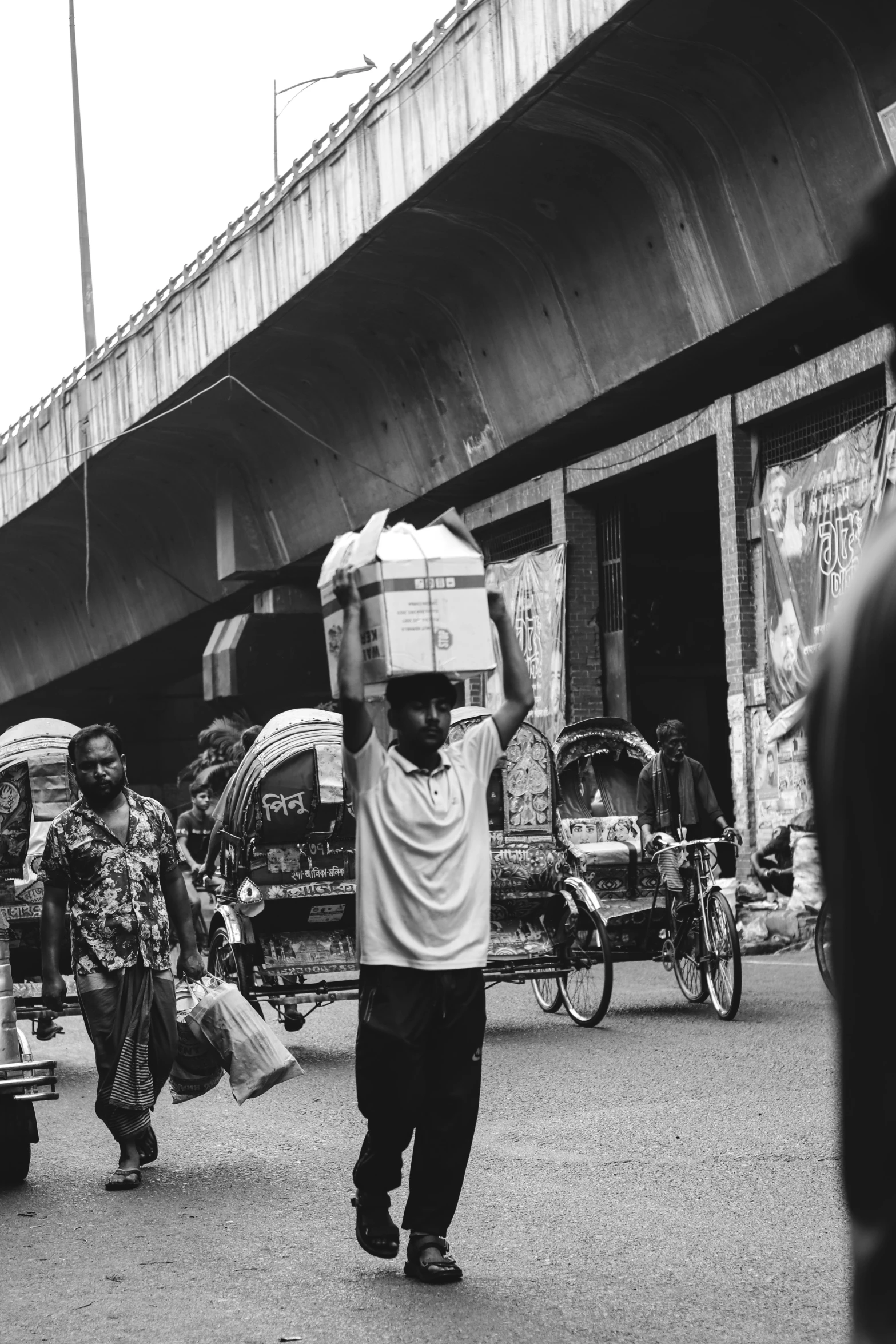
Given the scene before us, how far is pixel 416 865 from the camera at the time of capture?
5.66 metres

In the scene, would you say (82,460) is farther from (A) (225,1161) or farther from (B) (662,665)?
(A) (225,1161)

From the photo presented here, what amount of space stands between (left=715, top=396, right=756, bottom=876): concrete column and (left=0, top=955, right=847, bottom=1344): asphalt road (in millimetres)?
9405

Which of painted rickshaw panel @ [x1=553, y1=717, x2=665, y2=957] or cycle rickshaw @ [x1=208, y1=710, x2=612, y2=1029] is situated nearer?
cycle rickshaw @ [x1=208, y1=710, x2=612, y2=1029]

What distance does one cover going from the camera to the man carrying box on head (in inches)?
218

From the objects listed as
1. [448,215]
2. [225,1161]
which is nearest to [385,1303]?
[225,1161]

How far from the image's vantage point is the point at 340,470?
28422 millimetres

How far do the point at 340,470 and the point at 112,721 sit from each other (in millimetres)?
21796

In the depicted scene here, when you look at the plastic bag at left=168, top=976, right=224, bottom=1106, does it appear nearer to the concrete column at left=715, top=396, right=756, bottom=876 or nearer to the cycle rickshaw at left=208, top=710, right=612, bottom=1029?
the cycle rickshaw at left=208, top=710, right=612, bottom=1029

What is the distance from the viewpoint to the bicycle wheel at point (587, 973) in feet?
39.5

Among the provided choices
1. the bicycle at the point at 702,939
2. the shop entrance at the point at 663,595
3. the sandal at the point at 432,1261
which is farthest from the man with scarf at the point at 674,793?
the shop entrance at the point at 663,595

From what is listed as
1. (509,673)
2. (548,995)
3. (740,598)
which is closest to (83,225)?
(740,598)

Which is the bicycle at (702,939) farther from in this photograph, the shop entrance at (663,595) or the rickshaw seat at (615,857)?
the shop entrance at (663,595)

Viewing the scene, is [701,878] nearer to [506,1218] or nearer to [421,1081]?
[506,1218]

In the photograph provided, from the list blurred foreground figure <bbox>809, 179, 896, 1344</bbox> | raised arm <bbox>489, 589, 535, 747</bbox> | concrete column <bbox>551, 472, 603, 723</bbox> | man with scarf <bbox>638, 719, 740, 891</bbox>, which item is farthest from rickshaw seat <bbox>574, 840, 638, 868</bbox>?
blurred foreground figure <bbox>809, 179, 896, 1344</bbox>
